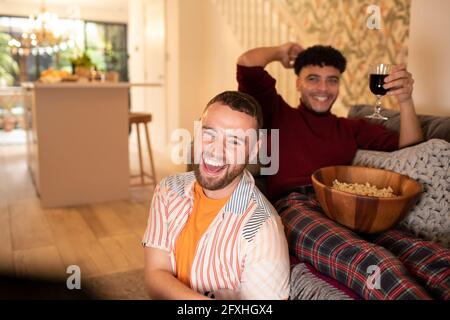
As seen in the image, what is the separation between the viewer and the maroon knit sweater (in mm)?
1691

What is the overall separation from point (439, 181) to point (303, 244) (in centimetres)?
54

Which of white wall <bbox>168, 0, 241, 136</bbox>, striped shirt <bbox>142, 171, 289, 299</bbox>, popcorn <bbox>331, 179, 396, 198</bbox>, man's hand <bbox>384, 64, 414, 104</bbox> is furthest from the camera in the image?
white wall <bbox>168, 0, 241, 136</bbox>

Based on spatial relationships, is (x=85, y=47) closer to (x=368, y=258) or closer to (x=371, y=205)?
(x=371, y=205)

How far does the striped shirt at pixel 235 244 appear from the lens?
37.8 inches

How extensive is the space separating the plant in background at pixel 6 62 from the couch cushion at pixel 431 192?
860 cm

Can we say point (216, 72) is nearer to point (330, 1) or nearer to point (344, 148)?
point (330, 1)

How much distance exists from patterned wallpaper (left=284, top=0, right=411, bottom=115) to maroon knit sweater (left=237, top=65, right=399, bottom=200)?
3.35 ft


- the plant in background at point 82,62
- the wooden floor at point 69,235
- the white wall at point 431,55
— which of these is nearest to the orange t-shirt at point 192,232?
the wooden floor at point 69,235

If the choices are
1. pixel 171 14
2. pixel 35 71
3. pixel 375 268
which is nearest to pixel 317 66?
pixel 375 268

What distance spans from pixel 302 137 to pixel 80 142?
2.24m

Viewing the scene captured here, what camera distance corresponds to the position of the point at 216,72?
15.5 ft

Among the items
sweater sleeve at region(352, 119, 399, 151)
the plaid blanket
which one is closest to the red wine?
sweater sleeve at region(352, 119, 399, 151)

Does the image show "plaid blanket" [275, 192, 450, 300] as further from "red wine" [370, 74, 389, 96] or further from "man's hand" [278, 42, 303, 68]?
"man's hand" [278, 42, 303, 68]

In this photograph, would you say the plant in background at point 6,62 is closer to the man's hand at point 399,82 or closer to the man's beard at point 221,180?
the man's hand at point 399,82
